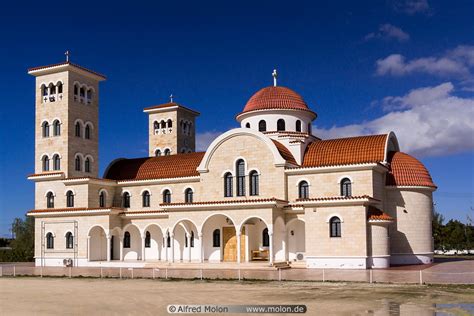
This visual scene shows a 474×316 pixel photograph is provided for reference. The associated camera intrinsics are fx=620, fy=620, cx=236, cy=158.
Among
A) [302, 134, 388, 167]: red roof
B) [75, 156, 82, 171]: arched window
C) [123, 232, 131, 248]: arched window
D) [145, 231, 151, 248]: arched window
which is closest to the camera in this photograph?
[302, 134, 388, 167]: red roof

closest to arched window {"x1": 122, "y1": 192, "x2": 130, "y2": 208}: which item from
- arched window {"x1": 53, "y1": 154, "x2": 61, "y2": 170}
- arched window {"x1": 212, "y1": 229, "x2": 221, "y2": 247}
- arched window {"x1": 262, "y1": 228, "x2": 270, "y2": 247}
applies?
arched window {"x1": 53, "y1": 154, "x2": 61, "y2": 170}

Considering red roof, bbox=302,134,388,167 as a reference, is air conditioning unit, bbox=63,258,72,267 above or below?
below

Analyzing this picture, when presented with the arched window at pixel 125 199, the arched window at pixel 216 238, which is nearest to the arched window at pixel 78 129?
the arched window at pixel 125 199

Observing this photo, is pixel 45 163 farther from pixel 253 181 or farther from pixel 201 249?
pixel 253 181

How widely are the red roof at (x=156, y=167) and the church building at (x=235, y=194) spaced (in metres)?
0.11

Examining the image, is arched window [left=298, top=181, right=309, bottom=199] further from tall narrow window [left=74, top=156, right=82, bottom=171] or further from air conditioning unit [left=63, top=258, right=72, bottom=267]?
tall narrow window [left=74, top=156, right=82, bottom=171]

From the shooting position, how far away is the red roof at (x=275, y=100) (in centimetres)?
4675

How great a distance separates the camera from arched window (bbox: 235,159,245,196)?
42.6 m

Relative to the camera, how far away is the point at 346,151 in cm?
4172

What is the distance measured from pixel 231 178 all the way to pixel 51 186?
14.9 m

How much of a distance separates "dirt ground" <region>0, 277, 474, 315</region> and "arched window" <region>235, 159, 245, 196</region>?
14.4 metres

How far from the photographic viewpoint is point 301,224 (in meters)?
40.7

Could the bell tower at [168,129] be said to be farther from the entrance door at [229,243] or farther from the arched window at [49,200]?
the entrance door at [229,243]

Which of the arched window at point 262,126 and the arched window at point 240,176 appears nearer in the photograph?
the arched window at point 240,176
